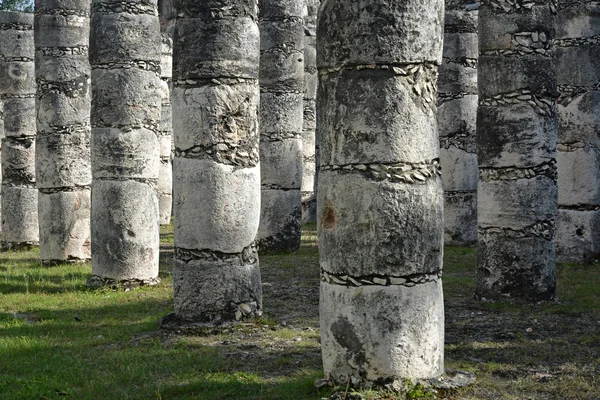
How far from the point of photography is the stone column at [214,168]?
8430mm

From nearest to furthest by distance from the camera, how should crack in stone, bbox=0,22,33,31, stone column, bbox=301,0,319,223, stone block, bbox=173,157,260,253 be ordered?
stone block, bbox=173,157,260,253 → crack in stone, bbox=0,22,33,31 → stone column, bbox=301,0,319,223

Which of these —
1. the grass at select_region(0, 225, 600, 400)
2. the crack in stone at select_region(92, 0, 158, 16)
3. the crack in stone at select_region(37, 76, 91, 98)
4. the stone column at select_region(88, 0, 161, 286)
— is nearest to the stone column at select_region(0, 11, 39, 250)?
the crack in stone at select_region(37, 76, 91, 98)

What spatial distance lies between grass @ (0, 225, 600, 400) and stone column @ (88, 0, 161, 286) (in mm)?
443

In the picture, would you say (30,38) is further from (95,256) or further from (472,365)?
(472,365)

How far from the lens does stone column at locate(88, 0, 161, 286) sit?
10664 mm

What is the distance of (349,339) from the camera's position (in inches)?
224

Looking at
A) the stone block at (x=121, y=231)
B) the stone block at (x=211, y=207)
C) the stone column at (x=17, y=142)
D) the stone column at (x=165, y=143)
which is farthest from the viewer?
the stone column at (x=165, y=143)

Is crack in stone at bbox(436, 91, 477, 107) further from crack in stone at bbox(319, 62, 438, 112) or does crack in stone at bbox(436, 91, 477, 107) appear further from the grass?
crack in stone at bbox(319, 62, 438, 112)

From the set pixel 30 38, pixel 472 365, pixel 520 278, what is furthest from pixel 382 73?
pixel 30 38

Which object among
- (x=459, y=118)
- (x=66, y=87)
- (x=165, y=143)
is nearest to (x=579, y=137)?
(x=459, y=118)

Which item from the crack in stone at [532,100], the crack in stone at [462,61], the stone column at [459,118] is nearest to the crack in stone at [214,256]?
the crack in stone at [532,100]

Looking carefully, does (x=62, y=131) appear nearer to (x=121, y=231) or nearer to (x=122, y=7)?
(x=122, y=7)

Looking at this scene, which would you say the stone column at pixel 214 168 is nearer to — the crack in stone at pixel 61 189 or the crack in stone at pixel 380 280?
the crack in stone at pixel 380 280

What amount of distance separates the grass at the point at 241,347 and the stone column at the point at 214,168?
1.36ft
